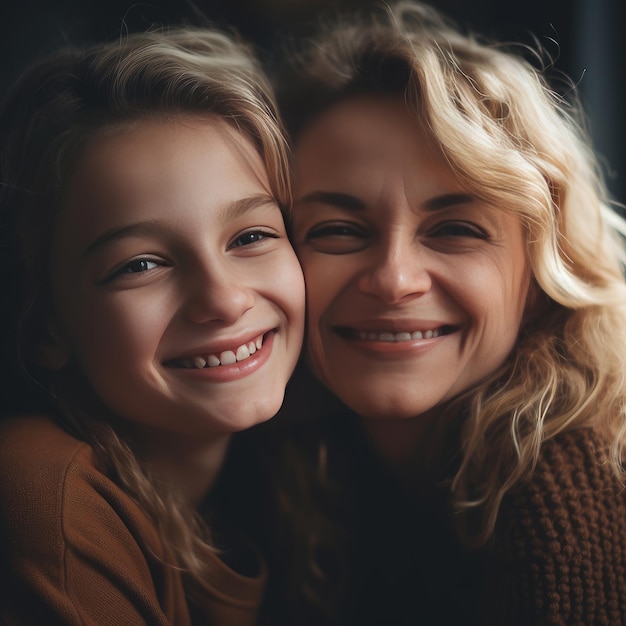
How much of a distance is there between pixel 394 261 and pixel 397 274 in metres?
0.02

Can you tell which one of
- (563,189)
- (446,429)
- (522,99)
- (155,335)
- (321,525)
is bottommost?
(321,525)

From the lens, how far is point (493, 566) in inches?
37.2

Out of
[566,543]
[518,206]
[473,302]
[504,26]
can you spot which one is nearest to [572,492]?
[566,543]

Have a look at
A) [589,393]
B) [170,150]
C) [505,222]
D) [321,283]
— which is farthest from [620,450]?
[170,150]

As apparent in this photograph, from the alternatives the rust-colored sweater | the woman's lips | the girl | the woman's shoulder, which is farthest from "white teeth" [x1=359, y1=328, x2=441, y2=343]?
the rust-colored sweater

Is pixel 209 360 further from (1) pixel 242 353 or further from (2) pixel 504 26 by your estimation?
(2) pixel 504 26

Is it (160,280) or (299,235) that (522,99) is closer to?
(299,235)

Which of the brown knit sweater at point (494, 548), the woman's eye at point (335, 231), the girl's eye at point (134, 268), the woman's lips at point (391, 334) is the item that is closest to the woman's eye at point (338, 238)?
the woman's eye at point (335, 231)

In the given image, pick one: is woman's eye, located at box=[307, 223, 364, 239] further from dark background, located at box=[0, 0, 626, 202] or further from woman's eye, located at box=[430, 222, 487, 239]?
dark background, located at box=[0, 0, 626, 202]

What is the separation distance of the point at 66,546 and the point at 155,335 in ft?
0.85

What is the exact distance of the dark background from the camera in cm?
107

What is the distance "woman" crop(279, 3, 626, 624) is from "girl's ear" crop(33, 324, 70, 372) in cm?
33

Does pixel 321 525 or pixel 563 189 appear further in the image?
pixel 321 525

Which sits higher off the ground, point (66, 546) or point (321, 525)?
point (66, 546)
